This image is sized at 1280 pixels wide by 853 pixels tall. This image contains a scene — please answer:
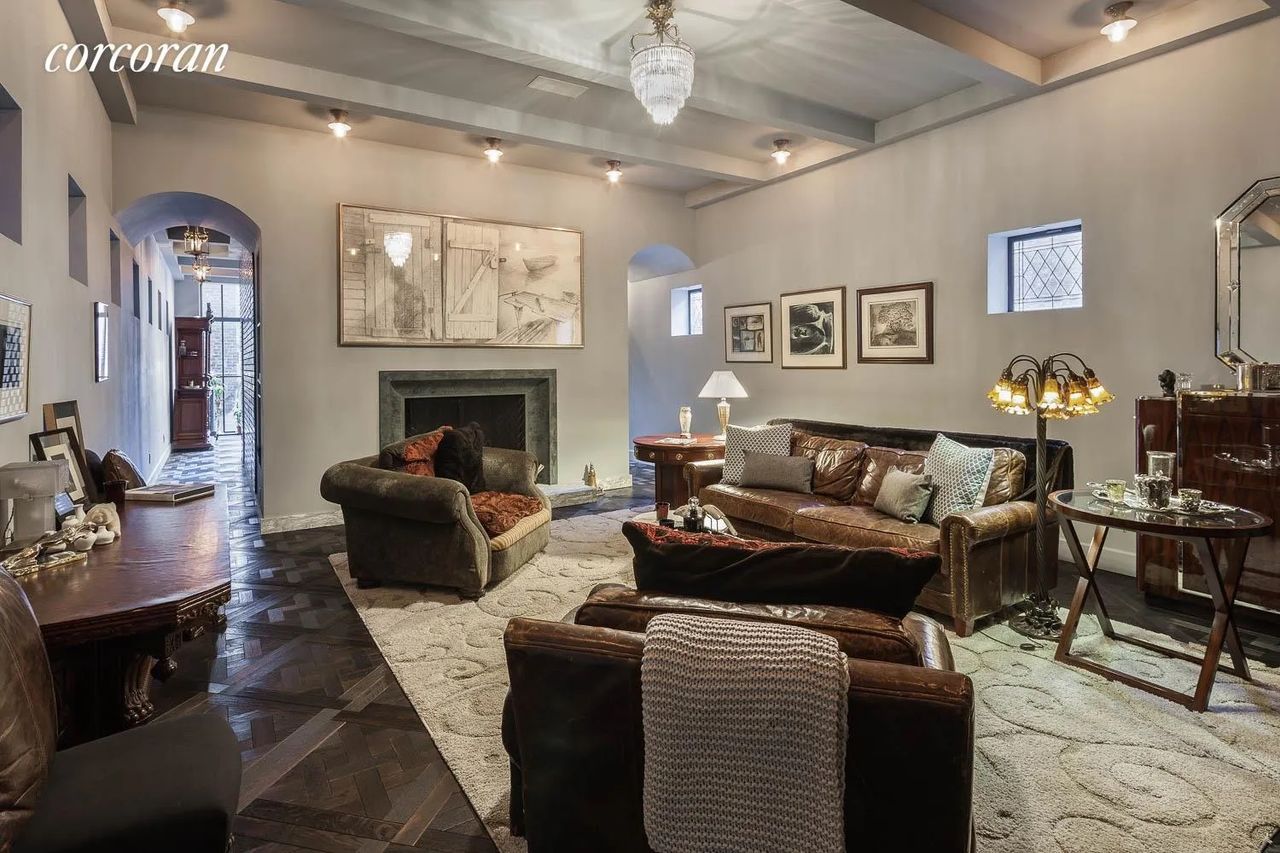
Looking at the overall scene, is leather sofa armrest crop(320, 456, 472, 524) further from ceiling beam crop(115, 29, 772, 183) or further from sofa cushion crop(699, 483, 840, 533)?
ceiling beam crop(115, 29, 772, 183)

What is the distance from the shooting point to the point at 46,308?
3080mm

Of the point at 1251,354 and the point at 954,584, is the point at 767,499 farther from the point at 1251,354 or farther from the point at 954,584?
the point at 1251,354

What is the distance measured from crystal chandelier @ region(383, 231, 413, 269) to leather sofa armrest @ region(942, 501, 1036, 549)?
4.76 meters

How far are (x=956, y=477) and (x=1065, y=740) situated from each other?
1.60 meters

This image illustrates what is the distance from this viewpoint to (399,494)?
12.4 feet

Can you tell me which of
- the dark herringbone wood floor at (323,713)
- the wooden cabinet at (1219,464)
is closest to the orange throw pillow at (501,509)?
the dark herringbone wood floor at (323,713)

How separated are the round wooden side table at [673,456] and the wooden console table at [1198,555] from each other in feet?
9.58

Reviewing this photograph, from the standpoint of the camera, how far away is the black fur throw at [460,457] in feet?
14.9

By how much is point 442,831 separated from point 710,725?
112cm

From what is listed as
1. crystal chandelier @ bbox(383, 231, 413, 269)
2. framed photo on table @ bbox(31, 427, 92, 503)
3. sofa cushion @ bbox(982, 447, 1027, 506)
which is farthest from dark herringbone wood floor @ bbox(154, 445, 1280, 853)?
crystal chandelier @ bbox(383, 231, 413, 269)

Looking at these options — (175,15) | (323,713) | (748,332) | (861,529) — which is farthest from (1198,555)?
(175,15)

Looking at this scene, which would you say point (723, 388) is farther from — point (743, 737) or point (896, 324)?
point (743, 737)

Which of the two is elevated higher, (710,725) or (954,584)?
(710,725)

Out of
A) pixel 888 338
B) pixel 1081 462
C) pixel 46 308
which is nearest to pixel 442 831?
pixel 46 308
